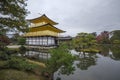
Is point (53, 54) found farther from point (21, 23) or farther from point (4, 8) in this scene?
point (4, 8)

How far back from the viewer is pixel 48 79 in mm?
10742

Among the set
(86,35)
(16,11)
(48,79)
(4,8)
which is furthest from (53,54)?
(86,35)

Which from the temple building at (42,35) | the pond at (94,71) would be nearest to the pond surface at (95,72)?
the pond at (94,71)

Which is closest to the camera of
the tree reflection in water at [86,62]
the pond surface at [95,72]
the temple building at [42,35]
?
the pond surface at [95,72]

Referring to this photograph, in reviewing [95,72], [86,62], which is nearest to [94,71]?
[95,72]

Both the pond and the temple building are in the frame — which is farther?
the temple building

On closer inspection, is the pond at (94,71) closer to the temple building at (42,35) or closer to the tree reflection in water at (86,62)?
the tree reflection in water at (86,62)

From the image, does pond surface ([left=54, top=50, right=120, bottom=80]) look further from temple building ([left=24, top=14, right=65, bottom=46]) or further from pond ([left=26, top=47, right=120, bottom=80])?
temple building ([left=24, top=14, right=65, bottom=46])

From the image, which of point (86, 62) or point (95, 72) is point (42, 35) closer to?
point (86, 62)

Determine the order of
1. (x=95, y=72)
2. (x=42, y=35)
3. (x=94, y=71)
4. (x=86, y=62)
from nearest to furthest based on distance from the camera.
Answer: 1. (x=95, y=72)
2. (x=94, y=71)
3. (x=86, y=62)
4. (x=42, y=35)

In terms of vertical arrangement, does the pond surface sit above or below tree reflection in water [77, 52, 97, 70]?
below

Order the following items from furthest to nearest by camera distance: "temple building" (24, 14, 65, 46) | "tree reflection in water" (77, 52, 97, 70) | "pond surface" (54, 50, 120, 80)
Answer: "temple building" (24, 14, 65, 46), "tree reflection in water" (77, 52, 97, 70), "pond surface" (54, 50, 120, 80)

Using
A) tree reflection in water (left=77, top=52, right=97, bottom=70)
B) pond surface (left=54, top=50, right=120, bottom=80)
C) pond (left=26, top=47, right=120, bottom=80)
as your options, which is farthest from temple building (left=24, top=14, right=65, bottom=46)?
pond surface (left=54, top=50, right=120, bottom=80)

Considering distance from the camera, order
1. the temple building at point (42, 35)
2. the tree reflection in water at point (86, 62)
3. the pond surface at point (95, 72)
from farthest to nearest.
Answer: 1. the temple building at point (42, 35)
2. the tree reflection in water at point (86, 62)
3. the pond surface at point (95, 72)
